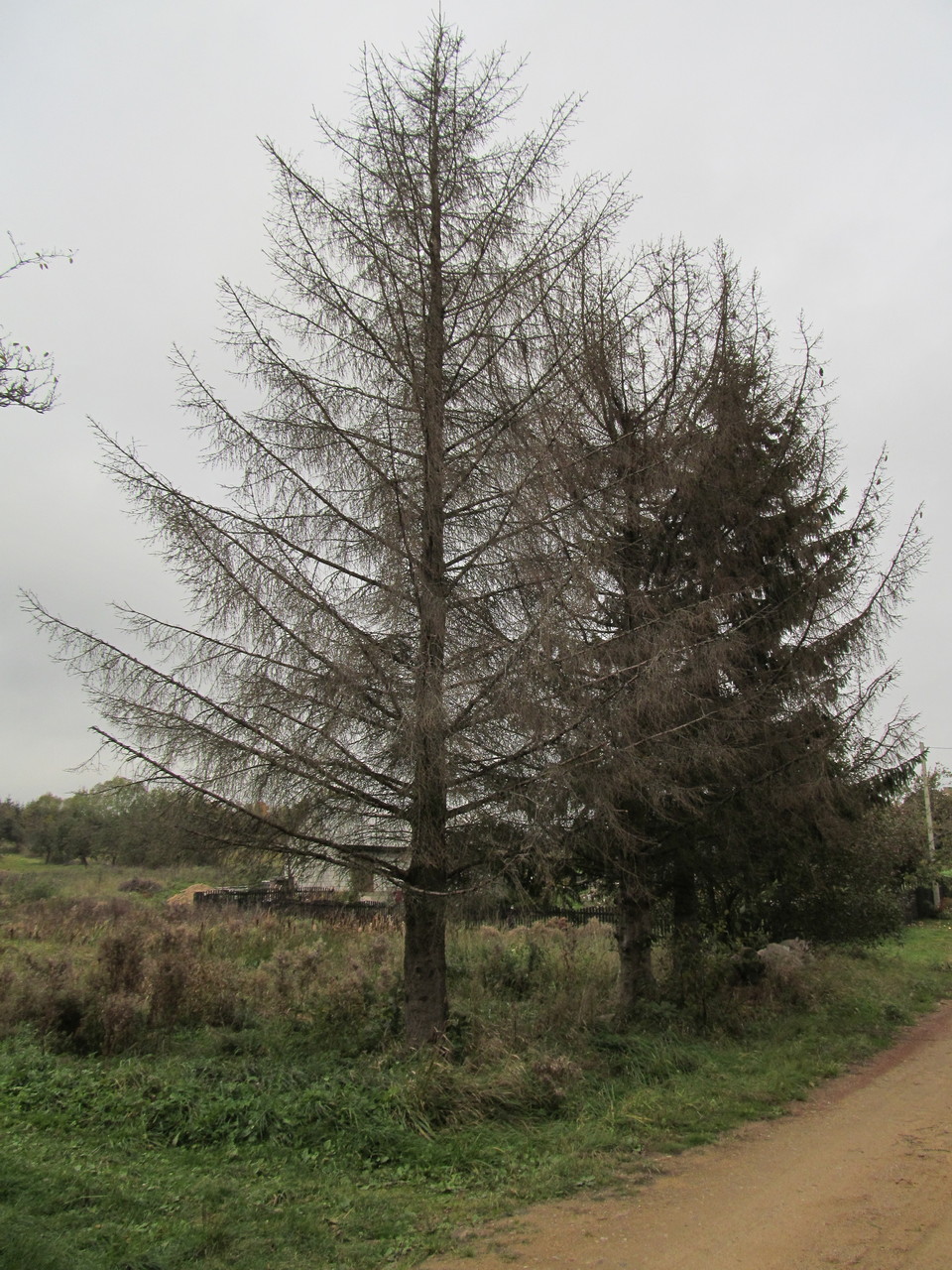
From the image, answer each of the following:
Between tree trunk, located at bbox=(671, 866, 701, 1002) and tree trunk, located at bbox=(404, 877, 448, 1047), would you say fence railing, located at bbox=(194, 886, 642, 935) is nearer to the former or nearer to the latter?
tree trunk, located at bbox=(404, 877, 448, 1047)

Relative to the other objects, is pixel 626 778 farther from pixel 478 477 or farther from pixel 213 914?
pixel 213 914

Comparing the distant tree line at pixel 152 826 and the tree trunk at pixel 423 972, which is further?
the tree trunk at pixel 423 972

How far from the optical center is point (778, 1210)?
16.8 ft

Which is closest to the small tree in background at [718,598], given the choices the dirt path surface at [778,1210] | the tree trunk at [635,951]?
the tree trunk at [635,951]

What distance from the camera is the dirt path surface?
447 centimetres

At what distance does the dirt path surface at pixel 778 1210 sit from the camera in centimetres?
447

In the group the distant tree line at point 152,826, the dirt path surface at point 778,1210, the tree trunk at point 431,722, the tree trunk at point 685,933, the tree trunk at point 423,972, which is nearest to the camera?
the dirt path surface at point 778,1210

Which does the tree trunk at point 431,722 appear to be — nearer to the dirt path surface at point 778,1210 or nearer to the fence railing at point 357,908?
the fence railing at point 357,908

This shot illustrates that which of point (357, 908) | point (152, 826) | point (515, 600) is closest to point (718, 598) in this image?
point (515, 600)

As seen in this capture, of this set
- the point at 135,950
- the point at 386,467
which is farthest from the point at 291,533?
the point at 135,950

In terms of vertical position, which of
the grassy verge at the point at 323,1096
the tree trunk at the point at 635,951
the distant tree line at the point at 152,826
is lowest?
the grassy verge at the point at 323,1096

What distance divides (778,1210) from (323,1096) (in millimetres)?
3382

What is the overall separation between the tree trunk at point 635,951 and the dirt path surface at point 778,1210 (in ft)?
11.8

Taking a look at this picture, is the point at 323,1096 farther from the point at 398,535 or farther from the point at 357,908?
the point at 357,908
